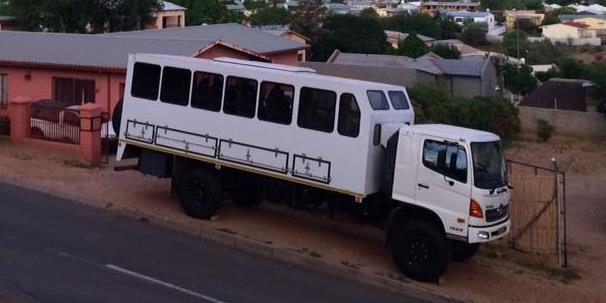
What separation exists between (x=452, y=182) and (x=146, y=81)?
6398 mm

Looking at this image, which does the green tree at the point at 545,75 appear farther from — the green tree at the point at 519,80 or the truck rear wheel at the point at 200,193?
the truck rear wheel at the point at 200,193

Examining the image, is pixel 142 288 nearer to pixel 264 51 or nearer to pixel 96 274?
pixel 96 274

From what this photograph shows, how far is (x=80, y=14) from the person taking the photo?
170 feet

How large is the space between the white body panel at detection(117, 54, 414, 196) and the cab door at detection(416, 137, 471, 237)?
961 mm

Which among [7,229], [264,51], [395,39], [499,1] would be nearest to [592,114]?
[264,51]

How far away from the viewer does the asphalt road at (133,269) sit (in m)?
12.2

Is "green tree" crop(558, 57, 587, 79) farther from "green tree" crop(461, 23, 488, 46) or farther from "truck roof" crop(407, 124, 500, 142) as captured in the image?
"green tree" crop(461, 23, 488, 46)

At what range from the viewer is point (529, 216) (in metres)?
16.1

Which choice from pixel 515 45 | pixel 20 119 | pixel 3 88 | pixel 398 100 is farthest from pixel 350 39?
pixel 398 100

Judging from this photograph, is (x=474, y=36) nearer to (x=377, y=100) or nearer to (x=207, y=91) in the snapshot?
(x=207, y=91)

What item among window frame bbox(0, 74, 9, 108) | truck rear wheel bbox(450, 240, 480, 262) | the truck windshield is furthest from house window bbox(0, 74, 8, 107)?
the truck windshield

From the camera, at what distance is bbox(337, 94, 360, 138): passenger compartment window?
14.8 m

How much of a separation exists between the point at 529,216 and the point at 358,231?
2990 mm

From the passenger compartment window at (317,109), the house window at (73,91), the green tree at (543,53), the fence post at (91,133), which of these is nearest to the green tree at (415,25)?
the green tree at (543,53)
